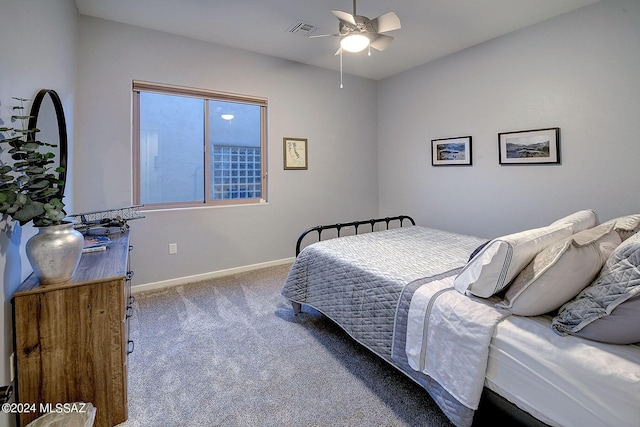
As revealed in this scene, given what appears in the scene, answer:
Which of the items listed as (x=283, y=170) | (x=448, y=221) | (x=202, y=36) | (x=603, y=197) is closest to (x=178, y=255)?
(x=283, y=170)

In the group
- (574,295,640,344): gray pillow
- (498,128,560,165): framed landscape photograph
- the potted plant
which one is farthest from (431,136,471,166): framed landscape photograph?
the potted plant

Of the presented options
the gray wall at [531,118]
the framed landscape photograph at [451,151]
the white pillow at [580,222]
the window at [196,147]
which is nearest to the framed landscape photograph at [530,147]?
the gray wall at [531,118]

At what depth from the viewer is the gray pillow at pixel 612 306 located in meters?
1.04

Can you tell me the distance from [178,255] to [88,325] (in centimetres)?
210

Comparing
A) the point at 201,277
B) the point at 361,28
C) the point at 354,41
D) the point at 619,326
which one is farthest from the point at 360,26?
the point at 201,277

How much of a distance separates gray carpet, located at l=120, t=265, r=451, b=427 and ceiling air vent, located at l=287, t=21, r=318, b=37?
2897mm

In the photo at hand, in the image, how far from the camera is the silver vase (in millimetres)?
1330

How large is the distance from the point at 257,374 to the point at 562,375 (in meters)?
1.59

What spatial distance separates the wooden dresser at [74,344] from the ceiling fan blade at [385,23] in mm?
2545

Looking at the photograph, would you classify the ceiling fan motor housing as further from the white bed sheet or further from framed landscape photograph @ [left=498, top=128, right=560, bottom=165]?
the white bed sheet

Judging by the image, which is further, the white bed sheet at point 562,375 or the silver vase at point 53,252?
the silver vase at point 53,252

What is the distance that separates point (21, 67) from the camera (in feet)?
5.05

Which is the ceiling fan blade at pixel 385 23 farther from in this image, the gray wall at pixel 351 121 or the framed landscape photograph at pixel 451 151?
the framed landscape photograph at pixel 451 151

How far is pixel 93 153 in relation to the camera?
9.67ft
